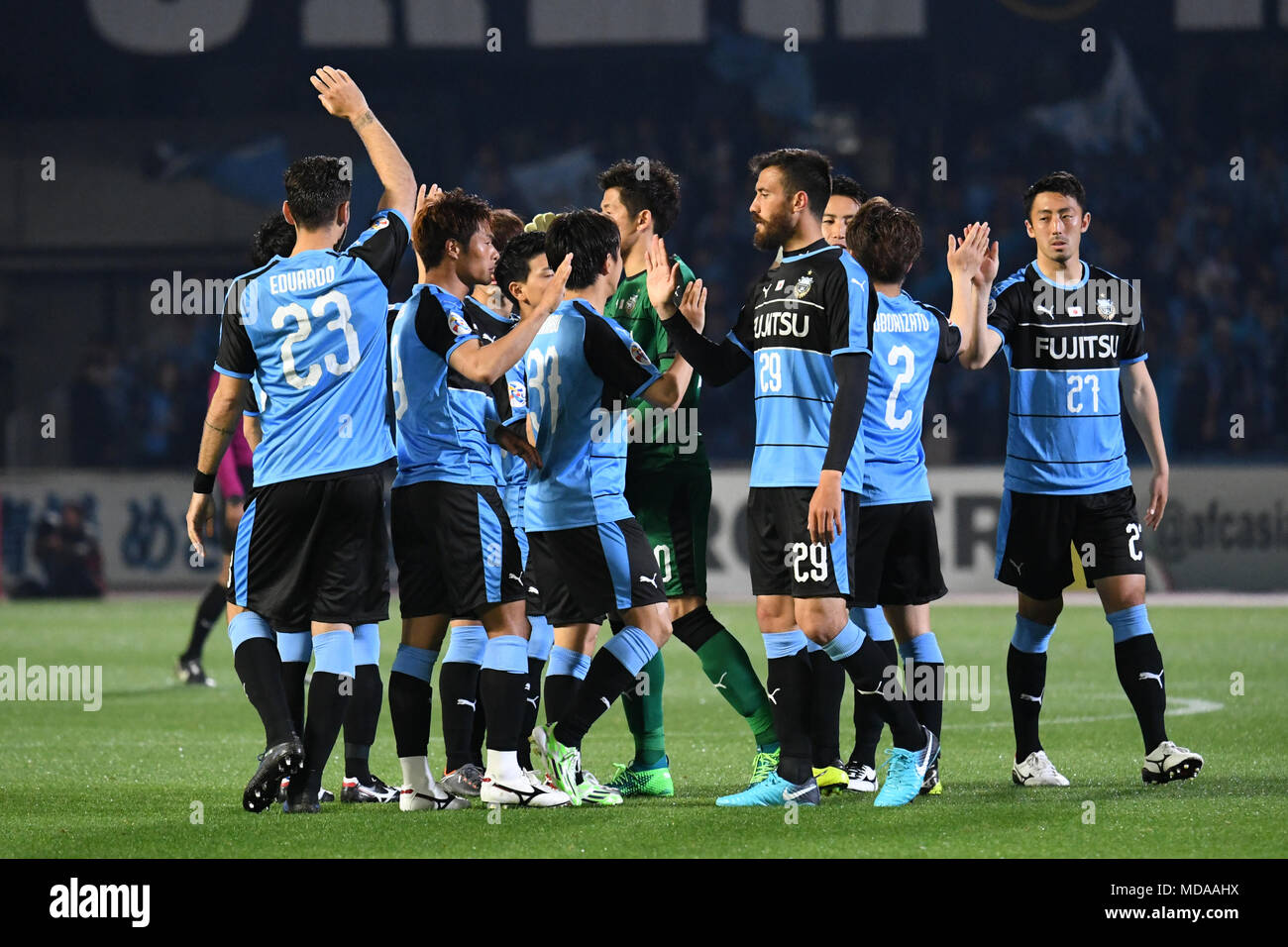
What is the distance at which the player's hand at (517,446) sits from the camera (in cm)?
627

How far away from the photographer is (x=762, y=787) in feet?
20.1

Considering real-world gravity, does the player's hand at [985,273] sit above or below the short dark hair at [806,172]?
below

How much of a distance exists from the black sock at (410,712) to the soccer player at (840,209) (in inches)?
97.1

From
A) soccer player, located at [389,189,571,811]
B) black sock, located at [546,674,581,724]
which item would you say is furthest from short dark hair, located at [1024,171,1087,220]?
black sock, located at [546,674,581,724]

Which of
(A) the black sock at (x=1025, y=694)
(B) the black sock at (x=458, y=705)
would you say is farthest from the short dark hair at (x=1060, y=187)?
(B) the black sock at (x=458, y=705)

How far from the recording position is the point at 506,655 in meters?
6.16

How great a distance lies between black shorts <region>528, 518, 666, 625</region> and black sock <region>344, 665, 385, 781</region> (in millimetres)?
744

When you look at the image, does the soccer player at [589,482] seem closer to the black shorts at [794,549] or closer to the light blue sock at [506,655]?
the light blue sock at [506,655]

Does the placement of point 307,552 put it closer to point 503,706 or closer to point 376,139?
point 503,706

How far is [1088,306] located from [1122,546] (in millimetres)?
967

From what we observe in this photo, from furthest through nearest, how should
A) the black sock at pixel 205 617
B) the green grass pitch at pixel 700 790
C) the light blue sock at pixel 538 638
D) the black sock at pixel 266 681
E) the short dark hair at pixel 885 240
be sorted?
the black sock at pixel 205 617 < the light blue sock at pixel 538 638 < the short dark hair at pixel 885 240 < the black sock at pixel 266 681 < the green grass pitch at pixel 700 790

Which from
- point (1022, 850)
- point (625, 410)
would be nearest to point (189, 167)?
point (625, 410)

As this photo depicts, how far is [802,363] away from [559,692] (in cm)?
153

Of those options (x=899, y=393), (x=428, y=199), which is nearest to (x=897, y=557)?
(x=899, y=393)
